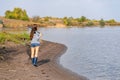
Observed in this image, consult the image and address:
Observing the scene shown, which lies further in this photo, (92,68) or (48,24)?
(48,24)

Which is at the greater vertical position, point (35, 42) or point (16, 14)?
point (35, 42)

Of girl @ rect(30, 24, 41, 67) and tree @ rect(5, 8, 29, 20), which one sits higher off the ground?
girl @ rect(30, 24, 41, 67)

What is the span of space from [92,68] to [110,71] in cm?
164

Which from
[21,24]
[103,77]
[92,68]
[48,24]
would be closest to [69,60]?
[92,68]

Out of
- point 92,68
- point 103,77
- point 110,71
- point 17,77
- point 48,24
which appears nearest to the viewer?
point 17,77

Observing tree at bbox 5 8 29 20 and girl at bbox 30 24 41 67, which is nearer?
girl at bbox 30 24 41 67

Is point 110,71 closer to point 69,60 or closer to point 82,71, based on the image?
point 82,71

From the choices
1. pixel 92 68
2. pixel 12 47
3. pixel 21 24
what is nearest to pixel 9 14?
pixel 21 24

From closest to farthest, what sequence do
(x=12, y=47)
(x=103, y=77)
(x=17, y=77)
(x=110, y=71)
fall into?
(x=17, y=77) < (x=103, y=77) < (x=110, y=71) < (x=12, y=47)

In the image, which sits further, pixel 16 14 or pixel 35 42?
pixel 16 14

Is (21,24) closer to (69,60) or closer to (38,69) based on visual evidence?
(69,60)

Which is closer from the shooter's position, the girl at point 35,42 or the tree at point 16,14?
the girl at point 35,42

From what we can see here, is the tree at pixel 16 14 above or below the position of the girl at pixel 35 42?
below

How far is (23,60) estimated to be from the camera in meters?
20.4
